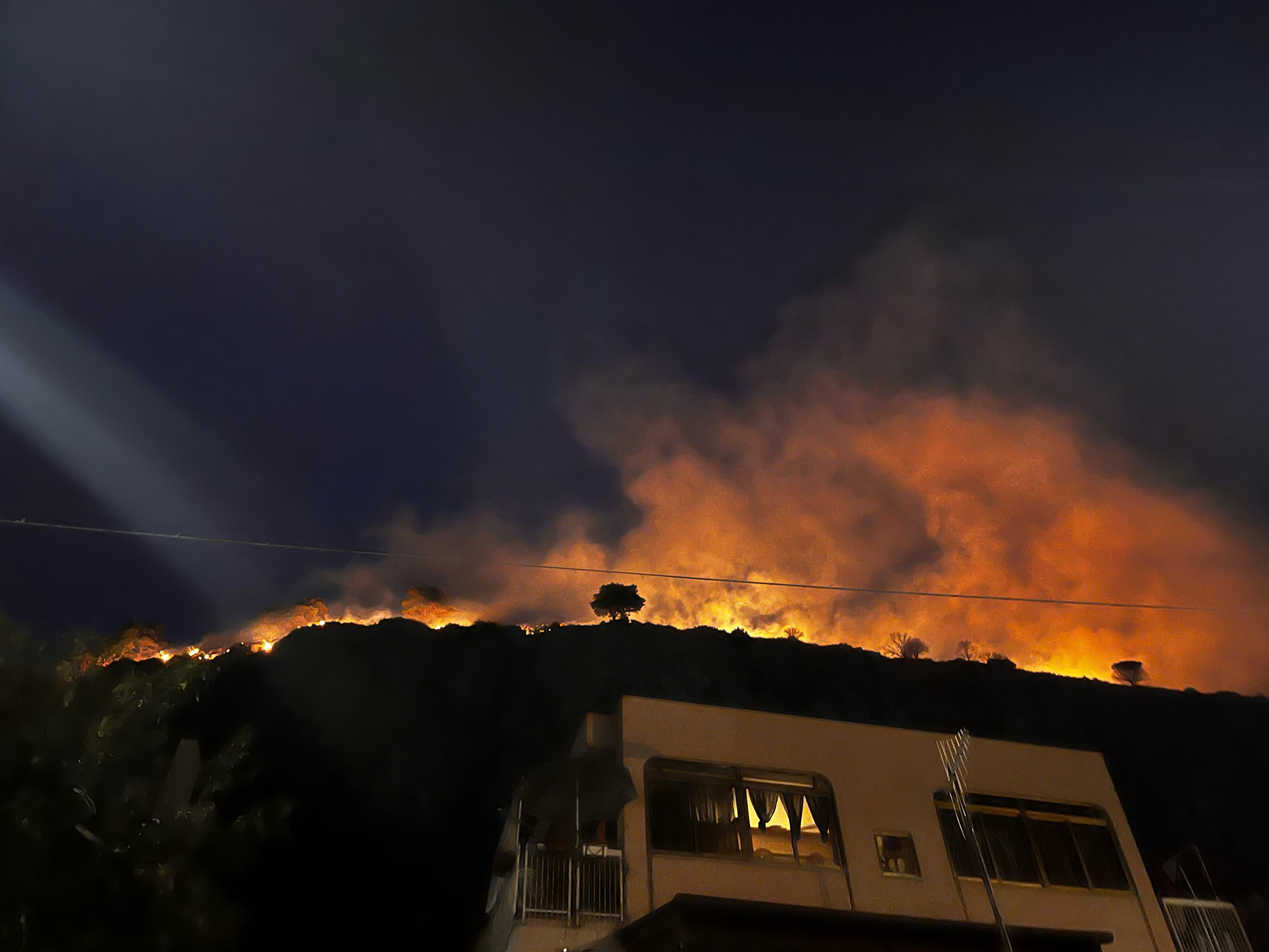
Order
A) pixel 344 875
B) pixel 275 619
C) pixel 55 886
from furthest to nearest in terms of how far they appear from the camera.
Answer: pixel 275 619, pixel 344 875, pixel 55 886

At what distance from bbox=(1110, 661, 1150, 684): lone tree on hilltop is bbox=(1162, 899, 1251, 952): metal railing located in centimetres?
3787

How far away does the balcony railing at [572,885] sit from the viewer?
41.6ft

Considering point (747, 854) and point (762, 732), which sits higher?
point (762, 732)

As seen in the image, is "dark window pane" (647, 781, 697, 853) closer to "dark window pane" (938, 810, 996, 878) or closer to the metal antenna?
the metal antenna

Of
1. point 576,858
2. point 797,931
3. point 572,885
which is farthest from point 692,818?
point 797,931

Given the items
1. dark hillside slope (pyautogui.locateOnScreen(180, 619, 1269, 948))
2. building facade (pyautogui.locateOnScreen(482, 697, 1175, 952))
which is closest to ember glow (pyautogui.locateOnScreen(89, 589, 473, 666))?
dark hillside slope (pyautogui.locateOnScreen(180, 619, 1269, 948))

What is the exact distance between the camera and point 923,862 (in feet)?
47.1

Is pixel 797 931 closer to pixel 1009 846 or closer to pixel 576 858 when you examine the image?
pixel 576 858

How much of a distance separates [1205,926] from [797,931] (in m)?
9.46

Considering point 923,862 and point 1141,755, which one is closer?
point 923,862

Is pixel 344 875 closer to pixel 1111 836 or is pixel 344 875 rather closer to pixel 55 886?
pixel 55 886

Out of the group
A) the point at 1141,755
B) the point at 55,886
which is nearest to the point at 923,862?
the point at 55,886

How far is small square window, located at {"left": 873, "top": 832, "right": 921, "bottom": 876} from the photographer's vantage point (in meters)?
14.3

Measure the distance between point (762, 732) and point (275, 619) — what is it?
47.6 metres
